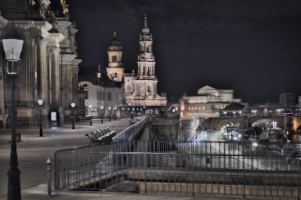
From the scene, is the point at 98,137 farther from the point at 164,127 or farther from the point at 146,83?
the point at 146,83

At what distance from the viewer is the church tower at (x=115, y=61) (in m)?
159

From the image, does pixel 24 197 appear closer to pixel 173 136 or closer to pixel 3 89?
pixel 3 89

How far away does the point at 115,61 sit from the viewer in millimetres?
160750

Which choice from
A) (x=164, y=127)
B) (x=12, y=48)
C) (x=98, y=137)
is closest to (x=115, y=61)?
(x=164, y=127)

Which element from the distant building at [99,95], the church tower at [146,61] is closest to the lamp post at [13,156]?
the distant building at [99,95]

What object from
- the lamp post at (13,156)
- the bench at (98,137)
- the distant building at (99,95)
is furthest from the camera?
the distant building at (99,95)

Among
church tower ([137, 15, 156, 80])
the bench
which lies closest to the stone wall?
the bench

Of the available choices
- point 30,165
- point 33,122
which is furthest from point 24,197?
point 33,122

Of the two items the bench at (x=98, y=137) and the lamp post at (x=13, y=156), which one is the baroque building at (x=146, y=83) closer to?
the bench at (x=98, y=137)

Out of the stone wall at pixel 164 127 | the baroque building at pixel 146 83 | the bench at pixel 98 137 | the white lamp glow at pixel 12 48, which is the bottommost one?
the stone wall at pixel 164 127

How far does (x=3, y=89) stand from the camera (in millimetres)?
38906

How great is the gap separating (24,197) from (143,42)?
470 ft

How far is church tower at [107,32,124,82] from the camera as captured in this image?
15888cm

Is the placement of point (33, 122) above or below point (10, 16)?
below
